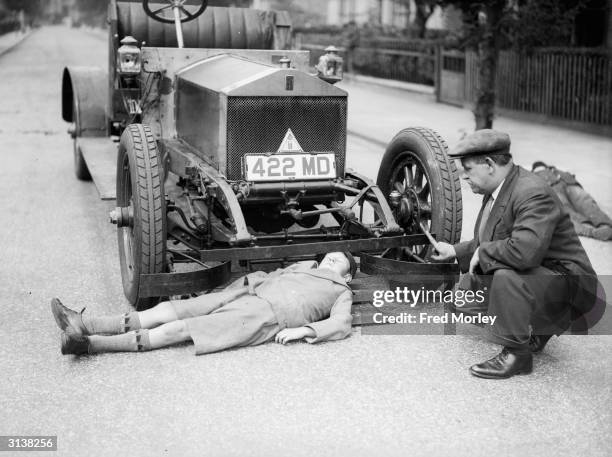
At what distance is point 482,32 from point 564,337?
716cm

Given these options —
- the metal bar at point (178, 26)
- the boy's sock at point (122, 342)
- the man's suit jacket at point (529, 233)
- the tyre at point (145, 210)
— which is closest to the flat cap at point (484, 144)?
the man's suit jacket at point (529, 233)

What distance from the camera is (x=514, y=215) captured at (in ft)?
13.6

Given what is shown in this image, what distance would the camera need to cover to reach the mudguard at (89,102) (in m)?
8.57

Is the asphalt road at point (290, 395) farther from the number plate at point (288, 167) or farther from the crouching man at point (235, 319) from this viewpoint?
the number plate at point (288, 167)

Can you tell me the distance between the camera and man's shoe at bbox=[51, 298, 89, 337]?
13.5ft

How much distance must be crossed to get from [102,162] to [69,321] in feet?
11.2

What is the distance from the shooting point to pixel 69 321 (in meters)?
4.20

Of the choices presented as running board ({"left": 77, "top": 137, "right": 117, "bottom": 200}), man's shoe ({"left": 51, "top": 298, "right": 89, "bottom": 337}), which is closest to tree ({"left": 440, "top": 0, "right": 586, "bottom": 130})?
running board ({"left": 77, "top": 137, "right": 117, "bottom": 200})

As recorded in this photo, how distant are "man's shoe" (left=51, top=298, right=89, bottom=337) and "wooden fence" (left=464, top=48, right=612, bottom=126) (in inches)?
355

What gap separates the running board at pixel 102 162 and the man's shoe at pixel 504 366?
119 inches

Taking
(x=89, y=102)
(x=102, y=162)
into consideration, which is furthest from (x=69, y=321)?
(x=89, y=102)

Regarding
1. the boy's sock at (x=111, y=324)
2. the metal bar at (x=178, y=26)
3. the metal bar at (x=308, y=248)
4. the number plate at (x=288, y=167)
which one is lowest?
the boy's sock at (x=111, y=324)

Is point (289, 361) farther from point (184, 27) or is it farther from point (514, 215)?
point (184, 27)

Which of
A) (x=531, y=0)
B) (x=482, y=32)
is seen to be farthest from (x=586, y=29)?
(x=482, y=32)
